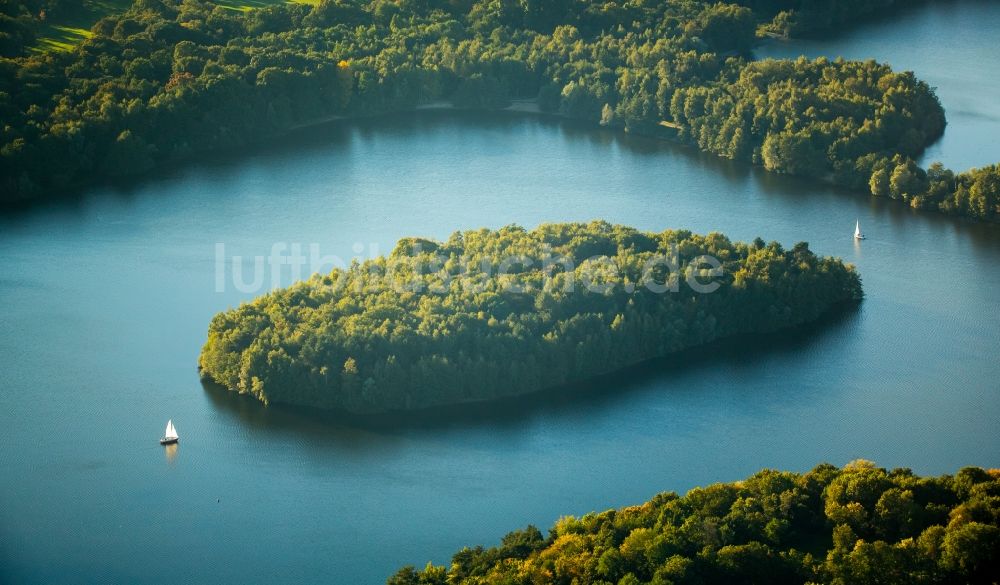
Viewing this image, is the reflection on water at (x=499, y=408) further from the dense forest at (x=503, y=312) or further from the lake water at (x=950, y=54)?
the lake water at (x=950, y=54)

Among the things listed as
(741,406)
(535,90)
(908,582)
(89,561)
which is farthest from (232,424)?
(535,90)

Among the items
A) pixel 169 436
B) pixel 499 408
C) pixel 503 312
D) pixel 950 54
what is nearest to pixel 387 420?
pixel 499 408

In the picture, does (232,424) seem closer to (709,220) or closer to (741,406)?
(741,406)

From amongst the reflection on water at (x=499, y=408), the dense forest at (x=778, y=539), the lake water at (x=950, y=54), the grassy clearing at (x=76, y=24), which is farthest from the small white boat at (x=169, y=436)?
the lake water at (x=950, y=54)

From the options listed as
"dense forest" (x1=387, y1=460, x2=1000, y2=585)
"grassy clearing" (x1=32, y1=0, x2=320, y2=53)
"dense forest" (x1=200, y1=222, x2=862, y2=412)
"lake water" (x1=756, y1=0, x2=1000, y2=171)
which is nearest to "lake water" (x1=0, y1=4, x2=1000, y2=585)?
"dense forest" (x1=200, y1=222, x2=862, y2=412)

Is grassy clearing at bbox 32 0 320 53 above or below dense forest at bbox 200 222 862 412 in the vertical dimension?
above

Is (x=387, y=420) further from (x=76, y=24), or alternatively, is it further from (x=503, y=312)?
(x=76, y=24)

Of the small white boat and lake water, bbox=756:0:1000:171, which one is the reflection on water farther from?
lake water, bbox=756:0:1000:171
